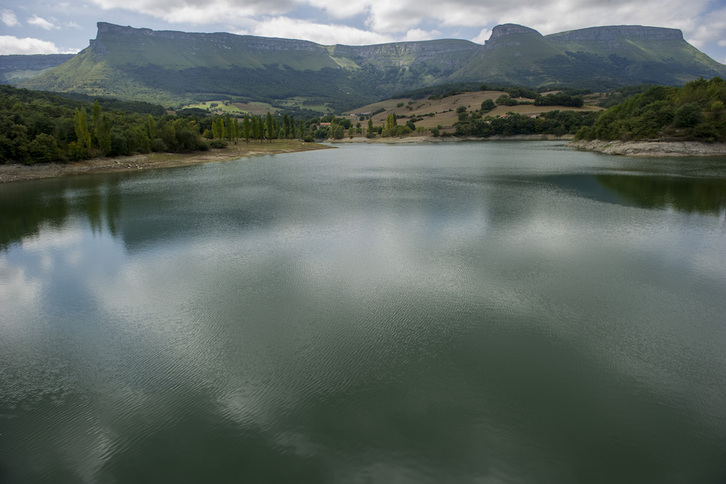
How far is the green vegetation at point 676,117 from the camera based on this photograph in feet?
187

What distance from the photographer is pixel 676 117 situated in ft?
191

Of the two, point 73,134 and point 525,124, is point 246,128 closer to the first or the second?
point 73,134

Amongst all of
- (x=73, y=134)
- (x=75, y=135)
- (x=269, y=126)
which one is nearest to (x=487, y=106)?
(x=269, y=126)

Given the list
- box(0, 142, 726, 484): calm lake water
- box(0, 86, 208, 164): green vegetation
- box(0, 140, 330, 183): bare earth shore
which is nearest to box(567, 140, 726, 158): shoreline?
box(0, 142, 726, 484): calm lake water

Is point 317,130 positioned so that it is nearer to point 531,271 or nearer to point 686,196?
point 686,196

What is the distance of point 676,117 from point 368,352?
6984 cm

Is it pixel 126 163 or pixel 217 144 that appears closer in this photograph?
pixel 126 163

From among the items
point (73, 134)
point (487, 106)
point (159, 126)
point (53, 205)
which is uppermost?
point (487, 106)

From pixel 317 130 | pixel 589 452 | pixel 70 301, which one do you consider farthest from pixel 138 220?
pixel 317 130

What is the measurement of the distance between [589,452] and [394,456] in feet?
11.7

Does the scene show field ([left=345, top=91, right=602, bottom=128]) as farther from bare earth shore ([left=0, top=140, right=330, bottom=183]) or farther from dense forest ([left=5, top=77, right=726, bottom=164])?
bare earth shore ([left=0, top=140, right=330, bottom=183])

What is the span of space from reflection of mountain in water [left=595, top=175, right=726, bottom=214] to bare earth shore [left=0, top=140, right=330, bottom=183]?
5722cm

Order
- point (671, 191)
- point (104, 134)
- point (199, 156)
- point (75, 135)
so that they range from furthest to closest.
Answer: point (199, 156) < point (104, 134) < point (75, 135) < point (671, 191)

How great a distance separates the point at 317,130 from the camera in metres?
138
